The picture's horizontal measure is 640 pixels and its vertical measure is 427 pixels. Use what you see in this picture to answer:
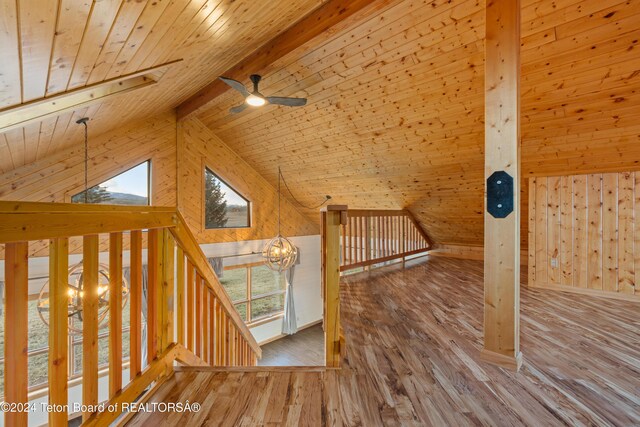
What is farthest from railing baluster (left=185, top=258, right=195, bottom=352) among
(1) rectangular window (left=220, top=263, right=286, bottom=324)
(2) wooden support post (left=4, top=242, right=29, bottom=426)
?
(1) rectangular window (left=220, top=263, right=286, bottom=324)

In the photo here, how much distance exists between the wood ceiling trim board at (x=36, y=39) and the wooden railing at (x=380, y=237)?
11.1ft

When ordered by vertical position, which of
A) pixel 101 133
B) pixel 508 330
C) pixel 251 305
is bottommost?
pixel 251 305

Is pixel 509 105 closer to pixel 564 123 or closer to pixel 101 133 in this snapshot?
pixel 564 123

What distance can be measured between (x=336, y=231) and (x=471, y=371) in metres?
1.22

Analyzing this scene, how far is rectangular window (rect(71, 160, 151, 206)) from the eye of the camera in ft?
16.6

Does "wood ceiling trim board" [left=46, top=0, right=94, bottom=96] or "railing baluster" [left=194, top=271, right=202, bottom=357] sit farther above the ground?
"wood ceiling trim board" [left=46, top=0, right=94, bottom=96]

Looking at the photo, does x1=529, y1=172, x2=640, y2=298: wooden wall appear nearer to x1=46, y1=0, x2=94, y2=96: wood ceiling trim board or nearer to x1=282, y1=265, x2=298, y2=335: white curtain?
x1=46, y1=0, x2=94, y2=96: wood ceiling trim board

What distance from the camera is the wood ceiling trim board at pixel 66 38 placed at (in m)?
1.52

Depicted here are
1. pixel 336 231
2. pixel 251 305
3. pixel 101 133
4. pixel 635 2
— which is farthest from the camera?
pixel 251 305

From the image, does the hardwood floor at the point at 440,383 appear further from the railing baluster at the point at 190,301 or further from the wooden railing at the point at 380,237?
the wooden railing at the point at 380,237

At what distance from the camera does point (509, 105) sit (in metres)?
1.86

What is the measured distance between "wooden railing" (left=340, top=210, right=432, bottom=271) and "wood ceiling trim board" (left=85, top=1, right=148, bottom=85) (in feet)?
10.2

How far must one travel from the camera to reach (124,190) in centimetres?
541

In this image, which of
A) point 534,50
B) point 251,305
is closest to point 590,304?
point 534,50
